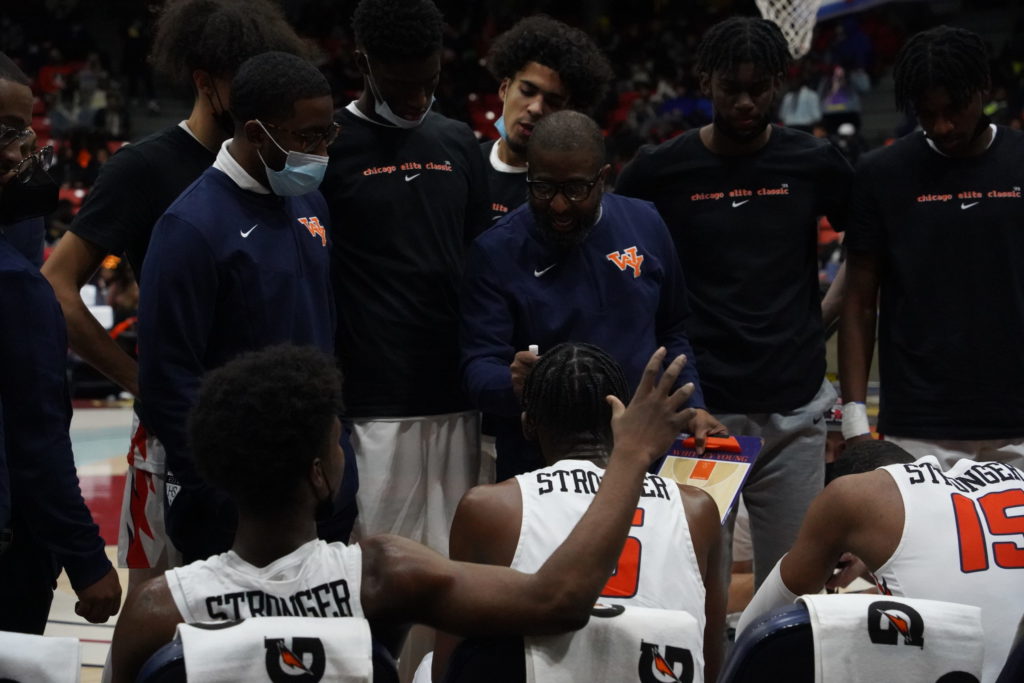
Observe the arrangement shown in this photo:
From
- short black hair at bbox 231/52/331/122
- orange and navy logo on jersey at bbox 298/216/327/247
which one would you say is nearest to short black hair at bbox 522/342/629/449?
orange and navy logo on jersey at bbox 298/216/327/247

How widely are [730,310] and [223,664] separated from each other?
2.25 metres

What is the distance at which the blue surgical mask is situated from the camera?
118 inches

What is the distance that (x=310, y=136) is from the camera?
3.00m

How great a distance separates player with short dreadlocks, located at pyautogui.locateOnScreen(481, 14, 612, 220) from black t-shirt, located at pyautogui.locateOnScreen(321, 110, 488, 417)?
35 cm

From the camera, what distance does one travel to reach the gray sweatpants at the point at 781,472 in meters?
3.75

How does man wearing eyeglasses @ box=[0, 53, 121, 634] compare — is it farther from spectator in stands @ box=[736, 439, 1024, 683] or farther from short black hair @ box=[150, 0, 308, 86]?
spectator in stands @ box=[736, 439, 1024, 683]

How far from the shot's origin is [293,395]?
2.13m

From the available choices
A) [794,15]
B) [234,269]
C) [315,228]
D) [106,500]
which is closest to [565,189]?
[315,228]

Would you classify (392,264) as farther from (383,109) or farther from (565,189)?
(565,189)

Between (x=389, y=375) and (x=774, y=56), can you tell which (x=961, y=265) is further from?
(x=389, y=375)

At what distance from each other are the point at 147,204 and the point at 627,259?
4.25ft

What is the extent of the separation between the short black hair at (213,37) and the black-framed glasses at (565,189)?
89 centimetres

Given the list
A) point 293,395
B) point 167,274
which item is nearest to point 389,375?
point 167,274

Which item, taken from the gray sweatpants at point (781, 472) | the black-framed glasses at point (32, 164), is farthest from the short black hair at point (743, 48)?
the black-framed glasses at point (32, 164)
